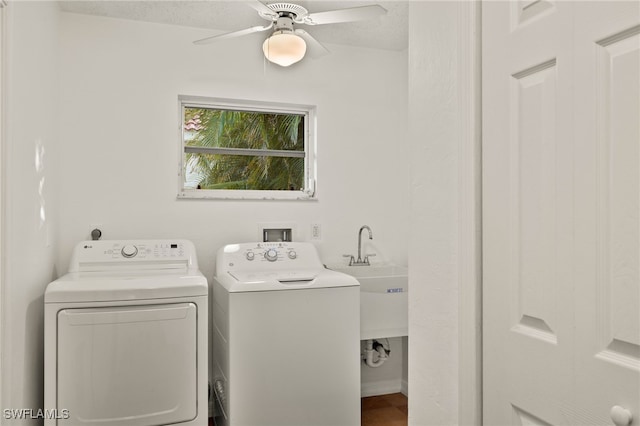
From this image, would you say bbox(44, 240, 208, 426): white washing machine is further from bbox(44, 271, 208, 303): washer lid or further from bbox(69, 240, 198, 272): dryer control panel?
bbox(69, 240, 198, 272): dryer control panel

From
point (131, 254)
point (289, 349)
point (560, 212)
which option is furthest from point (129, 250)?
point (560, 212)

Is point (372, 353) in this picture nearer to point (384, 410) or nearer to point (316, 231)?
point (384, 410)

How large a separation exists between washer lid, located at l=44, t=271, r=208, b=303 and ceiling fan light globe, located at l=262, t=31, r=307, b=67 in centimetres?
122

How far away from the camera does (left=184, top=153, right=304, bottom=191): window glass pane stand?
10.1 feet

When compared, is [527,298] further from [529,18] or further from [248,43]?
[248,43]

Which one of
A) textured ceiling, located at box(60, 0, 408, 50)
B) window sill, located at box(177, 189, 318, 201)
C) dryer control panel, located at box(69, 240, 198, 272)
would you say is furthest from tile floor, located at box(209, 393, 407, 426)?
textured ceiling, located at box(60, 0, 408, 50)

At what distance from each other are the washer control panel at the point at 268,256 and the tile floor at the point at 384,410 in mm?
977

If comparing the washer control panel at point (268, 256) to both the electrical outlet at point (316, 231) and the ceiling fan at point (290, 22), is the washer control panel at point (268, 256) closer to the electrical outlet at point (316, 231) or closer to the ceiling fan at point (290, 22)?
the electrical outlet at point (316, 231)

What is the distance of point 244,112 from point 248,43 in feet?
1.43

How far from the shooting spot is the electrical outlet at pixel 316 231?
3.17 m

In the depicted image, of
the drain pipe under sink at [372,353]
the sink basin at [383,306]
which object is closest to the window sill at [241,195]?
the sink basin at [383,306]

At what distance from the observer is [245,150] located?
10.4 feet

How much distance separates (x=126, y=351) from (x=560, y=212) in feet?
6.26

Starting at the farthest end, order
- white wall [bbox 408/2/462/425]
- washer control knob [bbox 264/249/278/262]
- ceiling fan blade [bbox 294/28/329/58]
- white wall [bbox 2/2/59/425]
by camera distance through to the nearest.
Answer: washer control knob [bbox 264/249/278/262] → ceiling fan blade [bbox 294/28/329/58] → white wall [bbox 2/2/59/425] → white wall [bbox 408/2/462/425]
